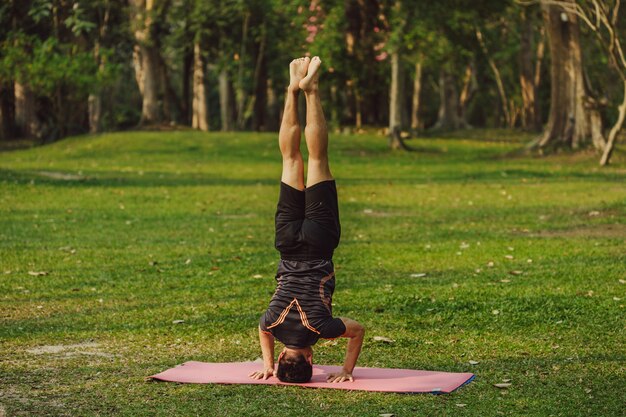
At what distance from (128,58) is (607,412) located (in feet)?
144

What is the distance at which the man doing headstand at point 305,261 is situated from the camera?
24.3 feet

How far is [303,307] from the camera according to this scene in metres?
7.50

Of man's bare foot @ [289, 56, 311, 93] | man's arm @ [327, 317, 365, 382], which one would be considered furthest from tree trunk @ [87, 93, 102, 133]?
man's arm @ [327, 317, 365, 382]

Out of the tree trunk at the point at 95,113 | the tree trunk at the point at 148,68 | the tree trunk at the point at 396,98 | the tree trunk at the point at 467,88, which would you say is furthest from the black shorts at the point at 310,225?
the tree trunk at the point at 467,88

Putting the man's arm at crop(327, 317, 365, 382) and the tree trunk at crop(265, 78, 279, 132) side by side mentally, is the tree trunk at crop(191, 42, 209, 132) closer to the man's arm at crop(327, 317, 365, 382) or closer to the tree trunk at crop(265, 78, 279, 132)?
the tree trunk at crop(265, 78, 279, 132)

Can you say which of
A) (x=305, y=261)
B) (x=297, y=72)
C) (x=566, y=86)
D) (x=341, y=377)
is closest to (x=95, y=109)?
(x=566, y=86)

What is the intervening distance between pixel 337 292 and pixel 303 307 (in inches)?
138

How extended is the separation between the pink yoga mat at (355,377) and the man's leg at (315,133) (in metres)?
1.28

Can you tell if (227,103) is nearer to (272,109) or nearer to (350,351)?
(272,109)

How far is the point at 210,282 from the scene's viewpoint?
1171 centimetres

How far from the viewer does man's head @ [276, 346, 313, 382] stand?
7328 mm

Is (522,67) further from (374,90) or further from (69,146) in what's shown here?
(69,146)

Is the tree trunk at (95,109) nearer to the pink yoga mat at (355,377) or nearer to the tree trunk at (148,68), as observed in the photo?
the tree trunk at (148,68)

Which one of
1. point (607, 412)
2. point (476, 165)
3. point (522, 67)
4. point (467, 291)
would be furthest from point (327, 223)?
point (522, 67)
